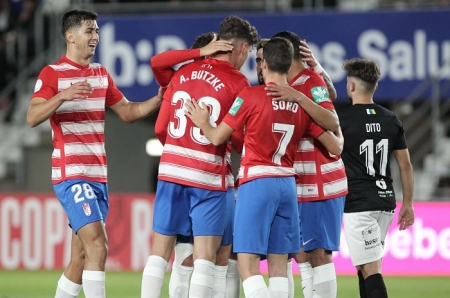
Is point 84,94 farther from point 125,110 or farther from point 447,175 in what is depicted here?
point 447,175

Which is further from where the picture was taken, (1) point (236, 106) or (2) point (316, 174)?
(2) point (316, 174)

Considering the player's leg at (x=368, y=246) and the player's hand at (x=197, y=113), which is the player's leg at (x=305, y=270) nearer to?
the player's leg at (x=368, y=246)

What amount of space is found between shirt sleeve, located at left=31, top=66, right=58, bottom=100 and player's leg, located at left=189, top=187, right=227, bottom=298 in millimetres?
1347

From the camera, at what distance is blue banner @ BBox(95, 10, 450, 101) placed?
645 inches

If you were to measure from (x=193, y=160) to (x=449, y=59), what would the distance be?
9551mm

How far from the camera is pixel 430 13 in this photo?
16391 mm

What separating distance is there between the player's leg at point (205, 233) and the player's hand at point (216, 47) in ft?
3.41

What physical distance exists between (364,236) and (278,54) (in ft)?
6.15

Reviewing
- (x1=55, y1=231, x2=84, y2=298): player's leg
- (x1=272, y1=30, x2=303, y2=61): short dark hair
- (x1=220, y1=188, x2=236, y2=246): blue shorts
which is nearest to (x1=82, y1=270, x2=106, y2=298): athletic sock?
(x1=55, y1=231, x2=84, y2=298): player's leg

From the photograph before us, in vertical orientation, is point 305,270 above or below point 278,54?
below

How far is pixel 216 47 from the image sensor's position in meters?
7.65

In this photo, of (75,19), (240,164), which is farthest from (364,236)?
(75,19)

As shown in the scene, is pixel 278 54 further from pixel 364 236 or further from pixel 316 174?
pixel 364 236

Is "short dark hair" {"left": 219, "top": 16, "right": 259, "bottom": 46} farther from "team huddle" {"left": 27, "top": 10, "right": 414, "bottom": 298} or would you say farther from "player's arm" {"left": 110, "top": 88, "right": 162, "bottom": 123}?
"player's arm" {"left": 110, "top": 88, "right": 162, "bottom": 123}
